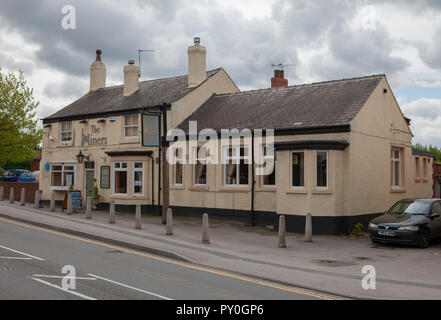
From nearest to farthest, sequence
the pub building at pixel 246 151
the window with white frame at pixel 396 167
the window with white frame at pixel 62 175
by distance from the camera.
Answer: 1. the pub building at pixel 246 151
2. the window with white frame at pixel 396 167
3. the window with white frame at pixel 62 175

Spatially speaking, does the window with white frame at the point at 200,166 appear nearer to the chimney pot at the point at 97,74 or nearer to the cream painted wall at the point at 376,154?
the cream painted wall at the point at 376,154

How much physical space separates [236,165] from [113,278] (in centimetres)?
1309

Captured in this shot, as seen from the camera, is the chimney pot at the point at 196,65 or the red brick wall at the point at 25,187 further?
the red brick wall at the point at 25,187

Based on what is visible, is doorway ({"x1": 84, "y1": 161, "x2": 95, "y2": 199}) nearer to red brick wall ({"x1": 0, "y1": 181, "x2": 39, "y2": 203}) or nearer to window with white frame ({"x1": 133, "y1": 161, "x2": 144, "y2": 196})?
window with white frame ({"x1": 133, "y1": 161, "x2": 144, "y2": 196})

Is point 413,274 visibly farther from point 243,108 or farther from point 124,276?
point 243,108

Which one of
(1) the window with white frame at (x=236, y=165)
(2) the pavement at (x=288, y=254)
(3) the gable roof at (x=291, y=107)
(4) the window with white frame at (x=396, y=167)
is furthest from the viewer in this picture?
(4) the window with white frame at (x=396, y=167)

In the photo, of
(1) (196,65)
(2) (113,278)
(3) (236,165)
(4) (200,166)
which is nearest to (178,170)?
(4) (200,166)

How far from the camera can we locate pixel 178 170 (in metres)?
24.5

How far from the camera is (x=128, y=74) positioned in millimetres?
29422

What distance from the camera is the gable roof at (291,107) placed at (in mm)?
19906

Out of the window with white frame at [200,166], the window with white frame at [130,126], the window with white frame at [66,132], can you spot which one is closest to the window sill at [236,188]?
the window with white frame at [200,166]

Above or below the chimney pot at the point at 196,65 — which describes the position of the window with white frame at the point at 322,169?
below

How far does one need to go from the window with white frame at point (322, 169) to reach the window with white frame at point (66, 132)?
56.1 ft
